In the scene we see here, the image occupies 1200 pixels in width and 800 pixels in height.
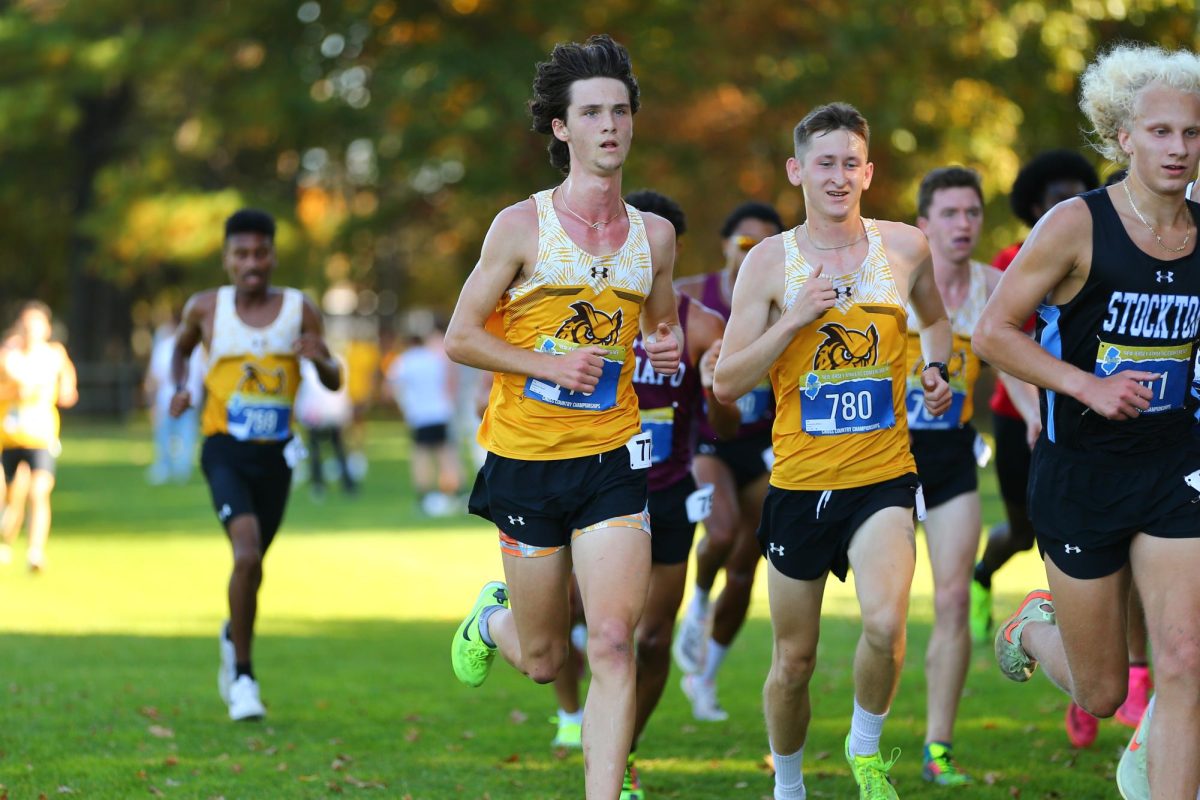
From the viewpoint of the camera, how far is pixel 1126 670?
18.5 feet

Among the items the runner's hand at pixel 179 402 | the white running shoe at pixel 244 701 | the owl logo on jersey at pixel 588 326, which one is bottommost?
the white running shoe at pixel 244 701

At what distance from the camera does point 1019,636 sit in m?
6.44

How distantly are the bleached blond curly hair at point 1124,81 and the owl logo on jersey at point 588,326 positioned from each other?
5.80 feet

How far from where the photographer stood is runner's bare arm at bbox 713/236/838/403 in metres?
6.05

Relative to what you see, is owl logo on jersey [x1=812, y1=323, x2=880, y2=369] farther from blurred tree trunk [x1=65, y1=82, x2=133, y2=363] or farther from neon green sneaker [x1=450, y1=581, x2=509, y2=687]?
blurred tree trunk [x1=65, y1=82, x2=133, y2=363]

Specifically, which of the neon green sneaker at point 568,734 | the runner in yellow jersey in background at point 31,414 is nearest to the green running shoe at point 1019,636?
the neon green sneaker at point 568,734

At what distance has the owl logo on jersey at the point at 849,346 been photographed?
20.4 feet

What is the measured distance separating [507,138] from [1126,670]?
24653 mm

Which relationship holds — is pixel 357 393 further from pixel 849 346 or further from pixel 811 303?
pixel 811 303

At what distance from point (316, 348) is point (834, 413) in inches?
149

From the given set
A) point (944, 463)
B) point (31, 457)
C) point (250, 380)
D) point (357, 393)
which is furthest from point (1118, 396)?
point (357, 393)

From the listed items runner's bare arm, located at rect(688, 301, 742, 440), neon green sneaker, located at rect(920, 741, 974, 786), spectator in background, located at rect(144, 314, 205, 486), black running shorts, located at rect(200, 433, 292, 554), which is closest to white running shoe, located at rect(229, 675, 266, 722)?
black running shorts, located at rect(200, 433, 292, 554)

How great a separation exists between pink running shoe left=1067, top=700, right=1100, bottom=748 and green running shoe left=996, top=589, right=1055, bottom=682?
63.3 inches

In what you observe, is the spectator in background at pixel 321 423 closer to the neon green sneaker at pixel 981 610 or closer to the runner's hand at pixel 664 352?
the neon green sneaker at pixel 981 610
